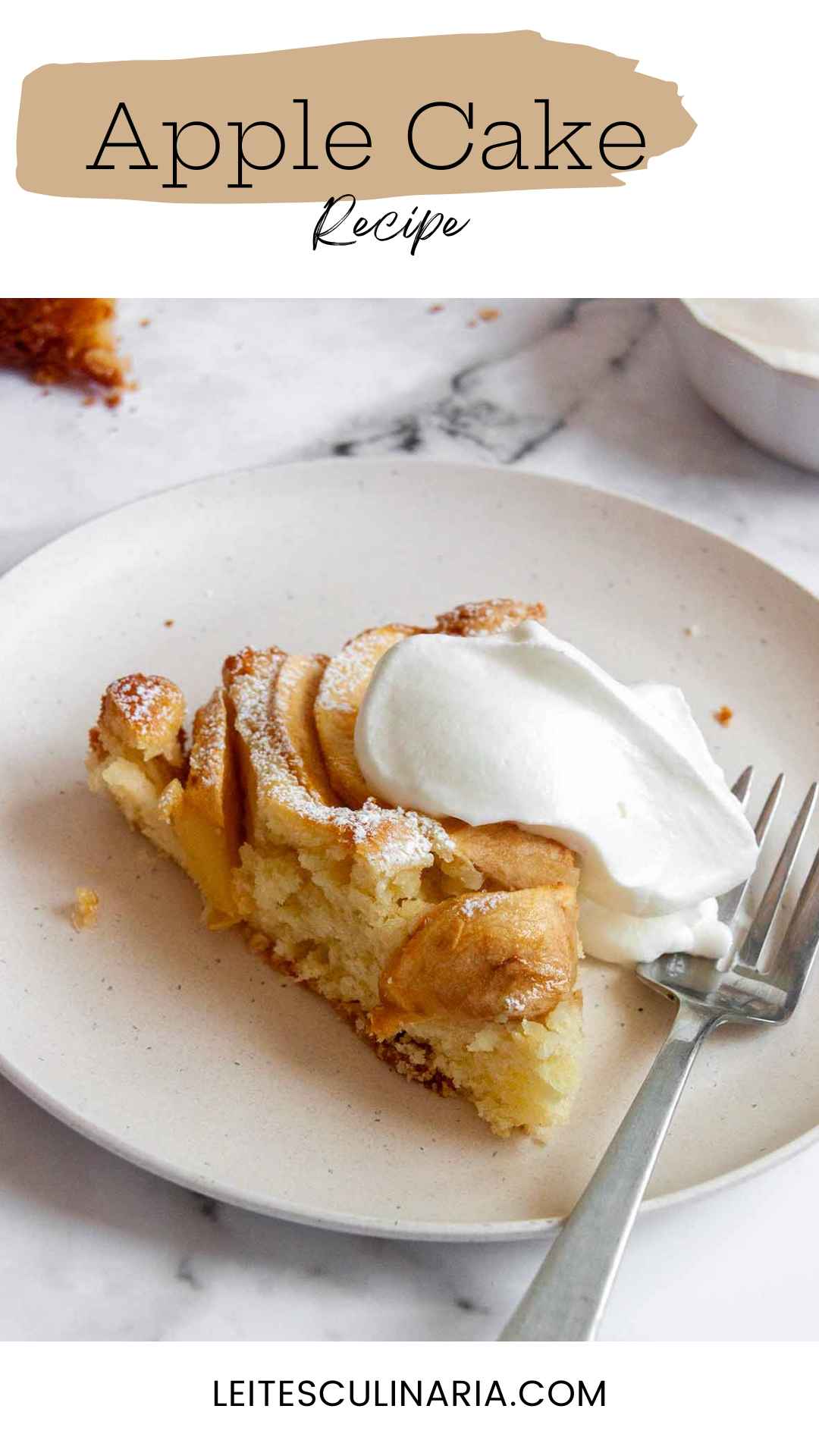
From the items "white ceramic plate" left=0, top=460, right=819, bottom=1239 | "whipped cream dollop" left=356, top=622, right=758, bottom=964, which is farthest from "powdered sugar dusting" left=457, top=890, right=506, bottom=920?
"white ceramic plate" left=0, top=460, right=819, bottom=1239

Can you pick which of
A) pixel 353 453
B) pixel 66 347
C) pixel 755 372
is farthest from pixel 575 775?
pixel 66 347

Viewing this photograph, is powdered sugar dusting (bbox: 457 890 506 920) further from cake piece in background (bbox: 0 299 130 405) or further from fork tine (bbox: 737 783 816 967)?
cake piece in background (bbox: 0 299 130 405)

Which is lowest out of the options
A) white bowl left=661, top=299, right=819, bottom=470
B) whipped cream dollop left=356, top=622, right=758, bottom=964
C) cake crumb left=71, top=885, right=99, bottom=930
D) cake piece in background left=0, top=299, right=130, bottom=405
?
cake crumb left=71, top=885, right=99, bottom=930

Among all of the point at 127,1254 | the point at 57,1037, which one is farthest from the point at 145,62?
the point at 127,1254

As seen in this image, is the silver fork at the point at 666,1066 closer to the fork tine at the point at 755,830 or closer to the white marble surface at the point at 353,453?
the fork tine at the point at 755,830

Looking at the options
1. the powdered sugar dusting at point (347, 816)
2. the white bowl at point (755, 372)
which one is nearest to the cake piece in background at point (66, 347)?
the white bowl at point (755, 372)
